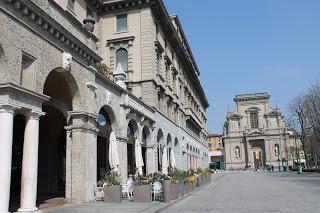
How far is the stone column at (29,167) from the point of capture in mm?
11841

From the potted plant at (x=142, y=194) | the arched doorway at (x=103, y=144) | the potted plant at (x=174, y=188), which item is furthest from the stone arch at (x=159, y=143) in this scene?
the potted plant at (x=142, y=194)

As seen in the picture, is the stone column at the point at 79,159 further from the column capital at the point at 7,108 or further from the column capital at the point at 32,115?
the column capital at the point at 7,108

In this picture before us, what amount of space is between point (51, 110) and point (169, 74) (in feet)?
59.7

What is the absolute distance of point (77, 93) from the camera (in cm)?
1609

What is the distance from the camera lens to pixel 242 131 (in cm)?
11112

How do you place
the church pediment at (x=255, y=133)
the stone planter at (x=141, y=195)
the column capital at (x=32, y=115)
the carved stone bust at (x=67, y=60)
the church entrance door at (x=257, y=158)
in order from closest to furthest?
the column capital at (x=32, y=115) → the carved stone bust at (x=67, y=60) → the stone planter at (x=141, y=195) → the church entrance door at (x=257, y=158) → the church pediment at (x=255, y=133)

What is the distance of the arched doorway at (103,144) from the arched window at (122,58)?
8.26m

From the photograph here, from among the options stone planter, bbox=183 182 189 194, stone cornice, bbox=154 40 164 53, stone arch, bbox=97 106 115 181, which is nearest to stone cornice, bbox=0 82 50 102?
stone arch, bbox=97 106 115 181

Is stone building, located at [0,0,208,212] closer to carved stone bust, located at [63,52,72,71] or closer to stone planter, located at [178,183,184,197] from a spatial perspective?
carved stone bust, located at [63,52,72,71]

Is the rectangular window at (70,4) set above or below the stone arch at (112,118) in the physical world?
above

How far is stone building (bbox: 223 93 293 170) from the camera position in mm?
105875

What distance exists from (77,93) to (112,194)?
455 cm

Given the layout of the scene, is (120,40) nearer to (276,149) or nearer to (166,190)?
(166,190)

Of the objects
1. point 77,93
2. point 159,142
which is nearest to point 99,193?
point 77,93
